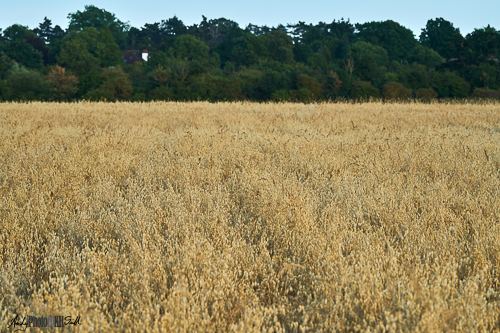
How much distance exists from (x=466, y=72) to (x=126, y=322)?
31933mm

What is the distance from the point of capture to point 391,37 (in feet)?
165

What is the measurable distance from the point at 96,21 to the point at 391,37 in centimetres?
5430

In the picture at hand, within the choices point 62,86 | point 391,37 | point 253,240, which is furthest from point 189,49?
point 253,240

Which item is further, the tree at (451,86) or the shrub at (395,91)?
the tree at (451,86)

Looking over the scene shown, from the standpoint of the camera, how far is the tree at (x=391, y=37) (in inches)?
1861

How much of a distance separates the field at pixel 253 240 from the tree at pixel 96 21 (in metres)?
71.3

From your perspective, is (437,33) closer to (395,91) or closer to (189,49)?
(189,49)

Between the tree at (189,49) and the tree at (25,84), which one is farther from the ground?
the tree at (189,49)

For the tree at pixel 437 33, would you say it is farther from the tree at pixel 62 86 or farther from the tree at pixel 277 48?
the tree at pixel 62 86

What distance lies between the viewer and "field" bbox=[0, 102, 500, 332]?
1.69 metres

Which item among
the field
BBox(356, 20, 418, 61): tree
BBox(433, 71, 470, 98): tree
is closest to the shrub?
BBox(433, 71, 470, 98): tree

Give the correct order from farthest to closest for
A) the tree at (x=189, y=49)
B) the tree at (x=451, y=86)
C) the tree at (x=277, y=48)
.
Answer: the tree at (x=189, y=49)
the tree at (x=277, y=48)
the tree at (x=451, y=86)

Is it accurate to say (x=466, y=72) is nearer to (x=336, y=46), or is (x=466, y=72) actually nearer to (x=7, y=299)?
(x=336, y=46)

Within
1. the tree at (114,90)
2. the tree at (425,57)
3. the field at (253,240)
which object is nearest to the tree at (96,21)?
the tree at (114,90)
